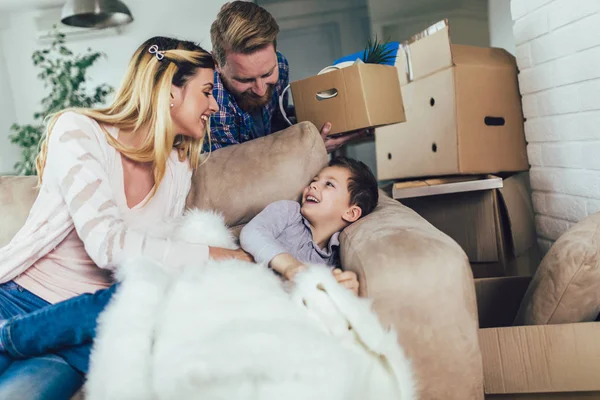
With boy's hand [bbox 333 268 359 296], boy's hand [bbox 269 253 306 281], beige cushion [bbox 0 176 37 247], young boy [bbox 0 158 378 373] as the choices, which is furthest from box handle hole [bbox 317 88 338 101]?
beige cushion [bbox 0 176 37 247]

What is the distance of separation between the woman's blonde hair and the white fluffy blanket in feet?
1.26

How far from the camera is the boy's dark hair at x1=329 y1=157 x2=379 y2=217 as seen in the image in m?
1.47

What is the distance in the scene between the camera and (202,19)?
148 inches

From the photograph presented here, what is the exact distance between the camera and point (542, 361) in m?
1.21

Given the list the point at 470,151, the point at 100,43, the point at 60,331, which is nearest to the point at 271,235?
the point at 60,331

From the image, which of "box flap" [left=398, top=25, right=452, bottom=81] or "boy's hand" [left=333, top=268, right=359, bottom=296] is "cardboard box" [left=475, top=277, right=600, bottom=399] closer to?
"boy's hand" [left=333, top=268, right=359, bottom=296]

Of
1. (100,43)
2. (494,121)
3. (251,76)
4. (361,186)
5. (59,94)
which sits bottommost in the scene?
(361,186)

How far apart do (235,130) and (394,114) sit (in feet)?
2.08

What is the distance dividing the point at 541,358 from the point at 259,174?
0.92 m

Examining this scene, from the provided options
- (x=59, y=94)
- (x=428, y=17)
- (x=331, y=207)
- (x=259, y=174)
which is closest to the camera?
(x=331, y=207)

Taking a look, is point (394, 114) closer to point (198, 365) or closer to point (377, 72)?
point (377, 72)

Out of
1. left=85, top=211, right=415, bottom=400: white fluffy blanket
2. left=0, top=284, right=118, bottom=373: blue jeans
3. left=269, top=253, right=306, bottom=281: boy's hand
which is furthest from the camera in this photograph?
left=269, top=253, right=306, bottom=281: boy's hand

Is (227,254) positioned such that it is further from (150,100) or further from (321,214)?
(150,100)

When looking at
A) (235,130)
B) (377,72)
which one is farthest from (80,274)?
(377,72)
